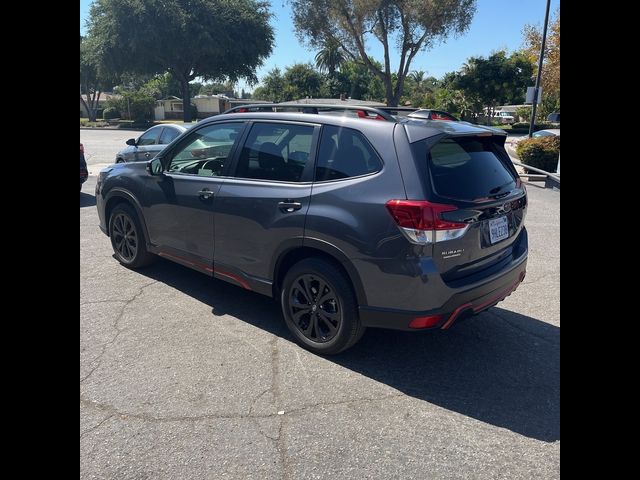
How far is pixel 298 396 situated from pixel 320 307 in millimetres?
699

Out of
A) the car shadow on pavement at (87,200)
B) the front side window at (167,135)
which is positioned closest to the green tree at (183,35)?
the front side window at (167,135)

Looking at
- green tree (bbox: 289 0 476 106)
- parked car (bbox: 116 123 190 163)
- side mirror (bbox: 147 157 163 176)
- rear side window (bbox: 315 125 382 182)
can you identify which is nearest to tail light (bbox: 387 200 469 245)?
rear side window (bbox: 315 125 382 182)

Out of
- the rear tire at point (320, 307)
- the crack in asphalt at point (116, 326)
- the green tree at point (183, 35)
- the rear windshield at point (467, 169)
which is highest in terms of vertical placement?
the green tree at point (183, 35)

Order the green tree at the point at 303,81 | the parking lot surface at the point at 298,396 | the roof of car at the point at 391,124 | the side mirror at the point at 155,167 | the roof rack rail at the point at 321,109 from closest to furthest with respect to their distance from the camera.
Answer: the parking lot surface at the point at 298,396
the roof of car at the point at 391,124
the roof rack rail at the point at 321,109
the side mirror at the point at 155,167
the green tree at the point at 303,81

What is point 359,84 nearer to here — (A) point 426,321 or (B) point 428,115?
(B) point 428,115

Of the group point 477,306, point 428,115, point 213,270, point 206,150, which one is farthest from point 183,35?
point 477,306

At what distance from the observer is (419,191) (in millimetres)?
3170

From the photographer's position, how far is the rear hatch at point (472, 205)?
321 cm

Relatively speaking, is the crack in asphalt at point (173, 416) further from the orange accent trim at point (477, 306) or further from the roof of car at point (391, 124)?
the roof of car at point (391, 124)

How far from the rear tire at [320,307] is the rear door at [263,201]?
225mm
